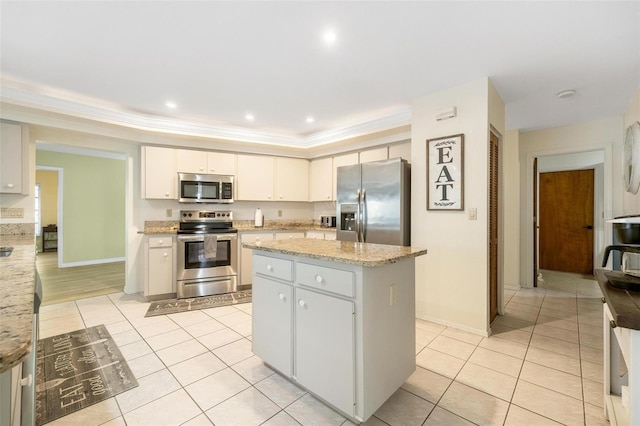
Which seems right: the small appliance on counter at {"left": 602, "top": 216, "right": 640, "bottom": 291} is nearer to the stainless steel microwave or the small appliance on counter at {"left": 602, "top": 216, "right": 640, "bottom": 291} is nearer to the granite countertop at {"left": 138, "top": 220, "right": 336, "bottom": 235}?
the granite countertop at {"left": 138, "top": 220, "right": 336, "bottom": 235}

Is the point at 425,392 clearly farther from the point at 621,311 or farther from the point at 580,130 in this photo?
the point at 580,130

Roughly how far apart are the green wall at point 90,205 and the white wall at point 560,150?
8293 mm

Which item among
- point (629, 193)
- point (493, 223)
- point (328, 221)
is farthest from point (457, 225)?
point (328, 221)

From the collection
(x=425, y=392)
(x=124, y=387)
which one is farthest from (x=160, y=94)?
(x=425, y=392)

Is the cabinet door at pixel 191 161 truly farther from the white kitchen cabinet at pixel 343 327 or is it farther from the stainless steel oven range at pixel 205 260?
the white kitchen cabinet at pixel 343 327

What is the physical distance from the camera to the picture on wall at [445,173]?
288cm

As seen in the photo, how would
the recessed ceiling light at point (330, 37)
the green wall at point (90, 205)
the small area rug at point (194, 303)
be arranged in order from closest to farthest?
the recessed ceiling light at point (330, 37)
the small area rug at point (194, 303)
the green wall at point (90, 205)

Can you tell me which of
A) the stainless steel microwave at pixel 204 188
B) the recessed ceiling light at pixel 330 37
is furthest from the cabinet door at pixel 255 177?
the recessed ceiling light at pixel 330 37

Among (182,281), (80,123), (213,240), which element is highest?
(80,123)

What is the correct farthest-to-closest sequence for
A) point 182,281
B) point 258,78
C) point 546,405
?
point 182,281 < point 258,78 < point 546,405

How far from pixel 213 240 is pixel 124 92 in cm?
208

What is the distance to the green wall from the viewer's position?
6.04 m

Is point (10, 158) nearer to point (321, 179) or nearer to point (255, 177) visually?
point (255, 177)

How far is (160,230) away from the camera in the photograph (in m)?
4.04
